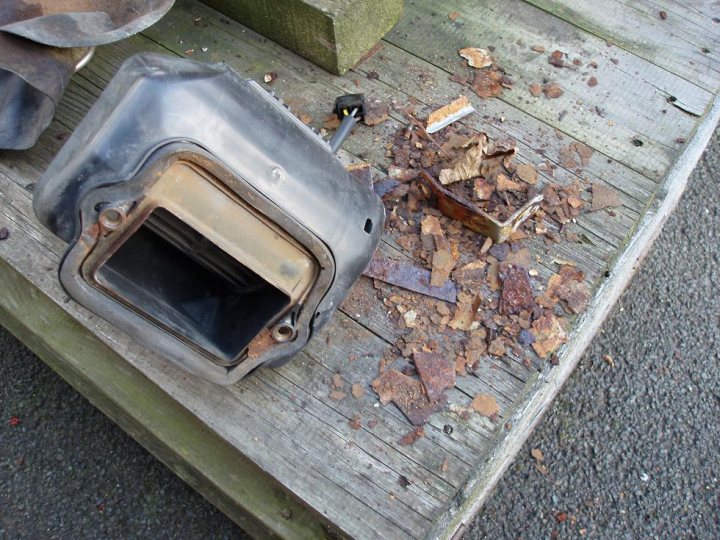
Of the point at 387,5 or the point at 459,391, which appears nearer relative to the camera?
the point at 459,391

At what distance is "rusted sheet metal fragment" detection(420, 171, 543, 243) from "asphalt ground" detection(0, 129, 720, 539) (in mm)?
806

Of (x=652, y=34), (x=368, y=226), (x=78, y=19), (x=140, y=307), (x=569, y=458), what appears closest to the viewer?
(x=140, y=307)

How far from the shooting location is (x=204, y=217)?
1.18m

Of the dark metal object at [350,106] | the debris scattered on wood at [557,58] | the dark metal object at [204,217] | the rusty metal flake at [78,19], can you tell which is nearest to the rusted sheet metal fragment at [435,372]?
the dark metal object at [204,217]

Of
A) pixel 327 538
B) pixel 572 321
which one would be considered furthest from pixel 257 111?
pixel 327 538

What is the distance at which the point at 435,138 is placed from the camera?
1727 mm

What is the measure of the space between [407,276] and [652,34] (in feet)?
3.47

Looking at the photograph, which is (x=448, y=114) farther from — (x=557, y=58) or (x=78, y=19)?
(x=78, y=19)

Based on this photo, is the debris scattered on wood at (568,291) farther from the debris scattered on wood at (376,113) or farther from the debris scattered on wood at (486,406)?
the debris scattered on wood at (376,113)

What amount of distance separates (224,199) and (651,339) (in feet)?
5.32

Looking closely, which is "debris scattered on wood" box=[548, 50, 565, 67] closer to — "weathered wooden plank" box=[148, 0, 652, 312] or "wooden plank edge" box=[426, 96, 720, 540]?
"weathered wooden plank" box=[148, 0, 652, 312]

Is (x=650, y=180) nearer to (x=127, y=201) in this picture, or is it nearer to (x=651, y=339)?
(x=651, y=339)

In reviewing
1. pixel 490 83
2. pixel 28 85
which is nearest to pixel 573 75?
pixel 490 83

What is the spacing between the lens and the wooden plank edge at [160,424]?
156cm
